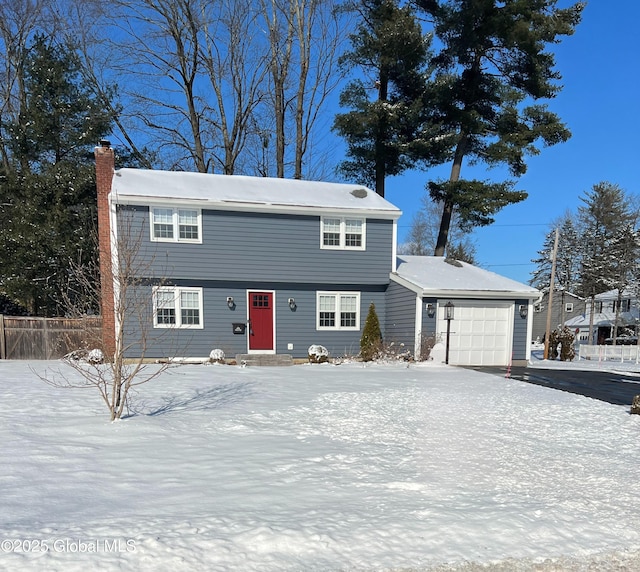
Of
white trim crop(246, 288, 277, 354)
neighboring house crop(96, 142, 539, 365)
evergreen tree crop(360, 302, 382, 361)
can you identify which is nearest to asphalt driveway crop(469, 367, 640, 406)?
neighboring house crop(96, 142, 539, 365)

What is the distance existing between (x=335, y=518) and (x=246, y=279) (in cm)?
973

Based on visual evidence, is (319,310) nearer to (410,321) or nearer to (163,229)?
(410,321)

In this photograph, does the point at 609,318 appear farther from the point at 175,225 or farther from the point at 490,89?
the point at 175,225

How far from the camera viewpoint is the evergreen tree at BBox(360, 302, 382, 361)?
12.2 metres

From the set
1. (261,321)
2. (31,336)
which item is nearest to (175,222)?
(261,321)

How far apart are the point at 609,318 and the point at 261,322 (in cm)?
3017

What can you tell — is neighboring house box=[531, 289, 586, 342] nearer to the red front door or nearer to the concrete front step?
the red front door

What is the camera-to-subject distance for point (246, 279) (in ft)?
39.9

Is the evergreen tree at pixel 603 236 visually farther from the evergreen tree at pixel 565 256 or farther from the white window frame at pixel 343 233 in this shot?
the white window frame at pixel 343 233

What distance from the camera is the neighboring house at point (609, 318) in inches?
1105

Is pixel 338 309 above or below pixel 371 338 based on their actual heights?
above

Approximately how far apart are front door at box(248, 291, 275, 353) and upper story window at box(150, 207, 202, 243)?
2564 mm

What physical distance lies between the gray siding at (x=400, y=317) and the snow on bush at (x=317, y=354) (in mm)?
2227

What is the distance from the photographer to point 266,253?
12.3 metres
